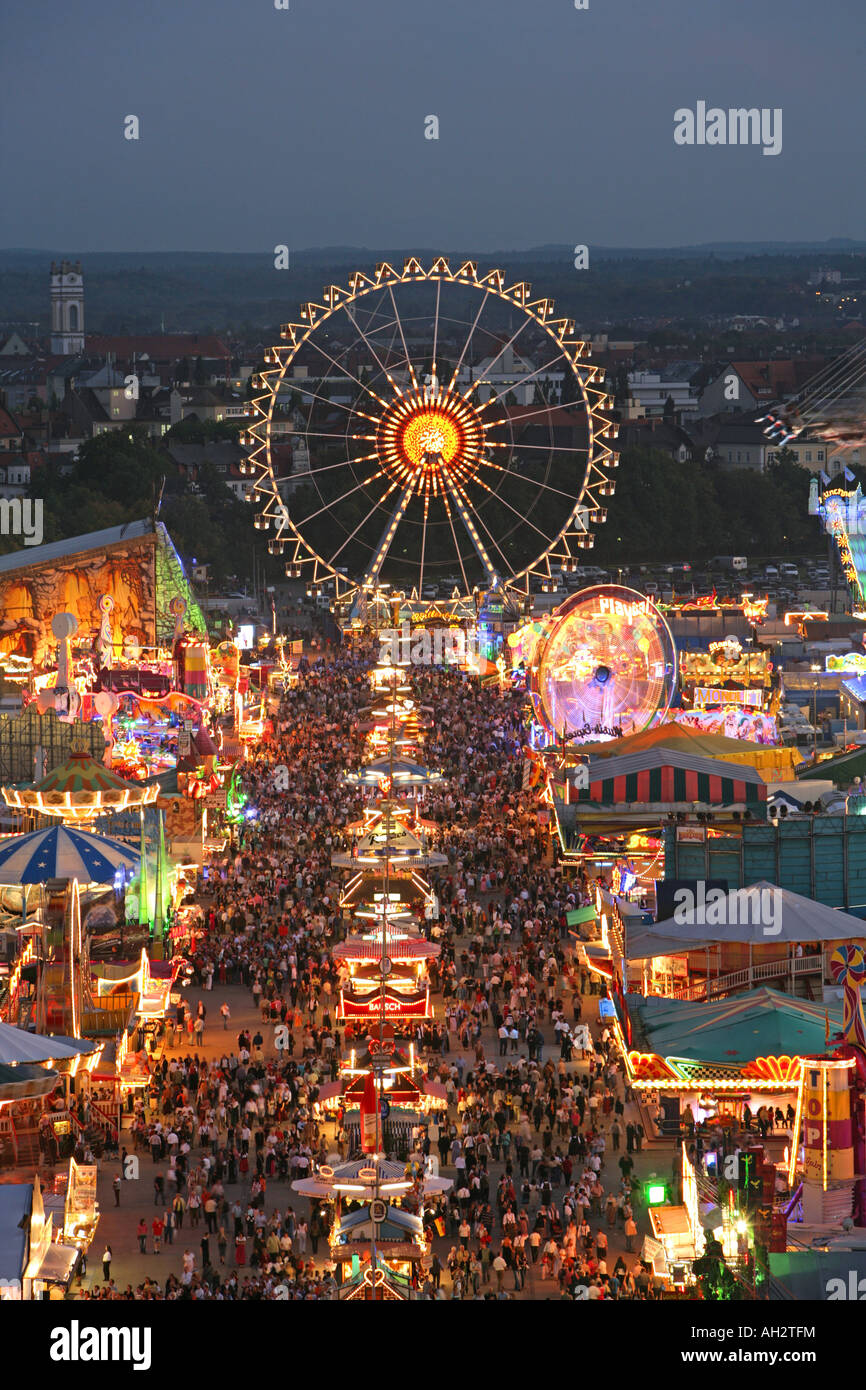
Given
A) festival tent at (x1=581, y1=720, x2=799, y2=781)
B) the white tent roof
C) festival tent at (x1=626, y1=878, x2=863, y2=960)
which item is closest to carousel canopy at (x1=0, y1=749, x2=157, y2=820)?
festival tent at (x1=581, y1=720, x2=799, y2=781)

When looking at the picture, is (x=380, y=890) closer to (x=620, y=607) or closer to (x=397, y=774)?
(x=397, y=774)

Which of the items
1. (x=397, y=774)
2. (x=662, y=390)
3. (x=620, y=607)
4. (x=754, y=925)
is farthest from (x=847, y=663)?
(x=662, y=390)

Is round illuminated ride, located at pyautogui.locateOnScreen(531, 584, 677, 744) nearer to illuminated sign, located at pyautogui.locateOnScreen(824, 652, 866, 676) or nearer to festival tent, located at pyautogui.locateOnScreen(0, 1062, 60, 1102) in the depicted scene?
illuminated sign, located at pyautogui.locateOnScreen(824, 652, 866, 676)

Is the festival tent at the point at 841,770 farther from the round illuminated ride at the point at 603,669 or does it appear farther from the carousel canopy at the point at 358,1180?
the carousel canopy at the point at 358,1180

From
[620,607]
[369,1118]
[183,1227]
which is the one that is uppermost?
[620,607]

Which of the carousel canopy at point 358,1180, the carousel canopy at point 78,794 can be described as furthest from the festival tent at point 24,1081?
the carousel canopy at point 78,794

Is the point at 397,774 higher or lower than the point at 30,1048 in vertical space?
higher
